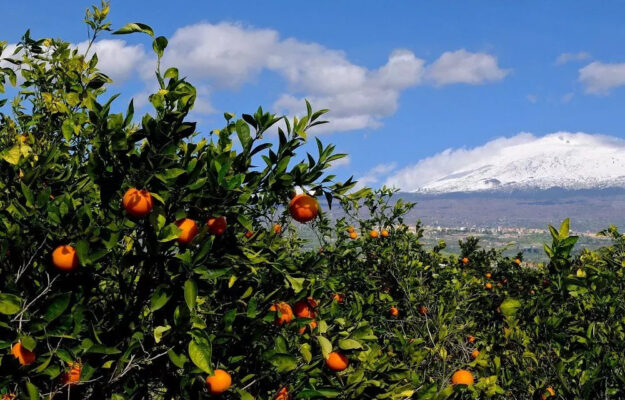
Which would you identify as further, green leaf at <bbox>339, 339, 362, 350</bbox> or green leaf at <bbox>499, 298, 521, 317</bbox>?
green leaf at <bbox>339, 339, 362, 350</bbox>

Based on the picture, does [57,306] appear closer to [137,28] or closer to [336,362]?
[137,28]

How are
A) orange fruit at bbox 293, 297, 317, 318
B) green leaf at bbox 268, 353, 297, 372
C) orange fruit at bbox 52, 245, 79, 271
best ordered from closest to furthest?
orange fruit at bbox 52, 245, 79, 271 < green leaf at bbox 268, 353, 297, 372 < orange fruit at bbox 293, 297, 317, 318

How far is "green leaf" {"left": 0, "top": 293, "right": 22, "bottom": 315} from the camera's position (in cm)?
235

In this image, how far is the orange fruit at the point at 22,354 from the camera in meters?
2.40

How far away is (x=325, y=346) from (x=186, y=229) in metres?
1.04

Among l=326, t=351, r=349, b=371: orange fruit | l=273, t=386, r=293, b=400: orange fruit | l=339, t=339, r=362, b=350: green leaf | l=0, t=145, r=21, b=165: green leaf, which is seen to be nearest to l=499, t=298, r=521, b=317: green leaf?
l=339, t=339, r=362, b=350: green leaf

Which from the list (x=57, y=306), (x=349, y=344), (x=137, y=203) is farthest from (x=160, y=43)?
(x=349, y=344)

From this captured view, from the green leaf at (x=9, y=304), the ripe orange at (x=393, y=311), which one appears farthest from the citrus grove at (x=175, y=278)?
the ripe orange at (x=393, y=311)

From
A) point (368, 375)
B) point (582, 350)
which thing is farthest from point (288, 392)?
point (582, 350)

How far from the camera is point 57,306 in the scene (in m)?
2.44

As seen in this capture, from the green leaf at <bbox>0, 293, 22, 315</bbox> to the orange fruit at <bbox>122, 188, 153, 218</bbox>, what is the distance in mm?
606

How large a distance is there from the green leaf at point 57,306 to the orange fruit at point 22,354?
161 millimetres

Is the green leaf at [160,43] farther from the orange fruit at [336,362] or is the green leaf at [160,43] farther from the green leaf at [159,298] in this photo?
the orange fruit at [336,362]

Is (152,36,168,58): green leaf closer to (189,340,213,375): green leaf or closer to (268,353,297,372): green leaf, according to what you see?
(189,340,213,375): green leaf
